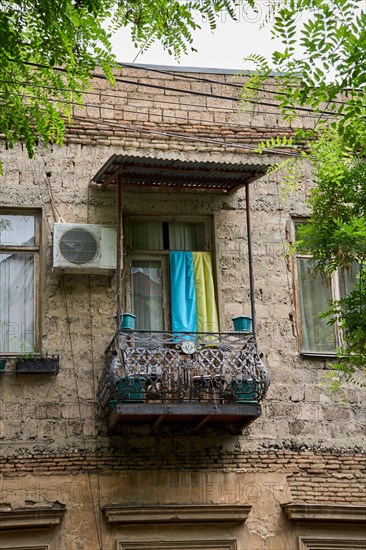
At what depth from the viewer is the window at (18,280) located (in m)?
13.1

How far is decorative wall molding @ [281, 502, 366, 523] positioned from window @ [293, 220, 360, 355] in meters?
1.96

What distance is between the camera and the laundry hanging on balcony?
13.5 meters

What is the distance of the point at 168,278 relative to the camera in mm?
13797

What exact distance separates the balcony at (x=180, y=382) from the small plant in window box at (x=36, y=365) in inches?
23.5

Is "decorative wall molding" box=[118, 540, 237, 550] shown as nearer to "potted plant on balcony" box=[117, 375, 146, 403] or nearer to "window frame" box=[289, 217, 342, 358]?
"potted plant on balcony" box=[117, 375, 146, 403]

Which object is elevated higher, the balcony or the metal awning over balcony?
the metal awning over balcony

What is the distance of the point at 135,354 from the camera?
12422 mm

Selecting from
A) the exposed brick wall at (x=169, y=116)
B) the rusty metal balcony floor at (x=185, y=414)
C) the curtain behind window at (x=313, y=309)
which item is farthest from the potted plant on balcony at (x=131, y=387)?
the exposed brick wall at (x=169, y=116)

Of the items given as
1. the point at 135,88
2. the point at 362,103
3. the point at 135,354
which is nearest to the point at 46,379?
the point at 135,354

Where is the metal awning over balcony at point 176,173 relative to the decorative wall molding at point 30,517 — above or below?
above

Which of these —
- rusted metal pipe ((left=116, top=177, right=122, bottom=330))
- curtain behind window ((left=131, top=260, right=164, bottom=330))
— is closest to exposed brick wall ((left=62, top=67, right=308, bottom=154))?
rusted metal pipe ((left=116, top=177, right=122, bottom=330))

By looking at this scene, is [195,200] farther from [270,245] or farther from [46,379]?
[46,379]

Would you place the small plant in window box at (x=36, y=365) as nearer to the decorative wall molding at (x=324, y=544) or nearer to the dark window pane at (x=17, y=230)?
the dark window pane at (x=17, y=230)

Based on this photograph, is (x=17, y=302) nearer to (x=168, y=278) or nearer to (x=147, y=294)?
(x=147, y=294)
